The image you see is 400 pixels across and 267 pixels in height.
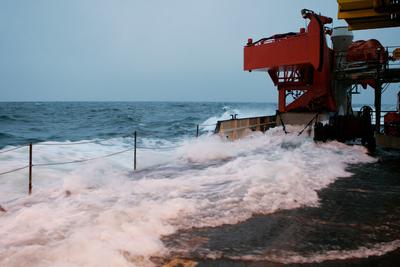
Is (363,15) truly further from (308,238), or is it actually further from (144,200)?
(308,238)

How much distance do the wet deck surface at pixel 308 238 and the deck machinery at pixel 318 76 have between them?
27.9ft

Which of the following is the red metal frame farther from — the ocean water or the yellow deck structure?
the ocean water

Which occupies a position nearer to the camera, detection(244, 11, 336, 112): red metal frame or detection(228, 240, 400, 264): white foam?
detection(228, 240, 400, 264): white foam

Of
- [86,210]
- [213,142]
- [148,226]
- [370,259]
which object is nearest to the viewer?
[370,259]

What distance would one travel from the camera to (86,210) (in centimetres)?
A: 592

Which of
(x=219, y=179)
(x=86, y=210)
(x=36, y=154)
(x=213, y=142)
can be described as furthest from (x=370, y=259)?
(x=36, y=154)

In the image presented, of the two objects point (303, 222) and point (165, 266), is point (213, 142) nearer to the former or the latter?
point (303, 222)

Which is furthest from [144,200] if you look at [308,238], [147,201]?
[308,238]

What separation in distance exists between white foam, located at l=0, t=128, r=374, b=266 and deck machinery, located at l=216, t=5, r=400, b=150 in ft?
11.2

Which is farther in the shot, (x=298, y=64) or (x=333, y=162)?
(x=298, y=64)

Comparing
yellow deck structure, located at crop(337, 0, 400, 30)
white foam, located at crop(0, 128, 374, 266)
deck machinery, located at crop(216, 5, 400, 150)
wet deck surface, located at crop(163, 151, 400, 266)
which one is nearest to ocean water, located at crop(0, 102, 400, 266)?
white foam, located at crop(0, 128, 374, 266)

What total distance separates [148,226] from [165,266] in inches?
47.0

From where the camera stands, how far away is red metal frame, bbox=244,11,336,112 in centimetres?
1764

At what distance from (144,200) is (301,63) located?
1353 centimetres
